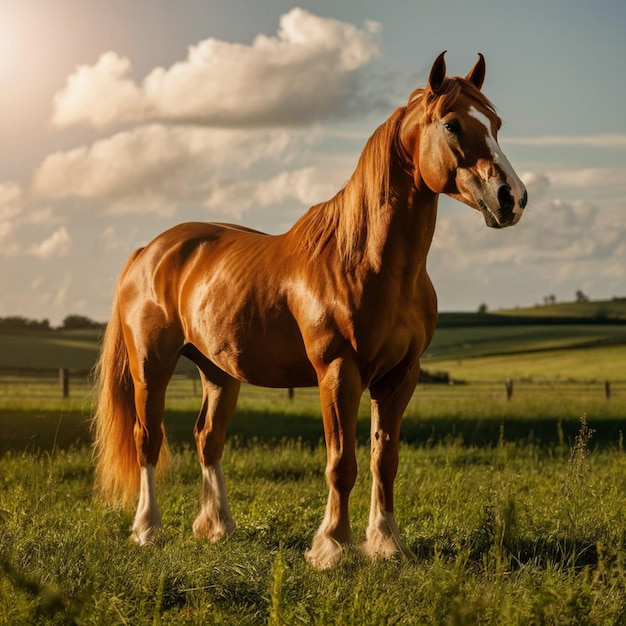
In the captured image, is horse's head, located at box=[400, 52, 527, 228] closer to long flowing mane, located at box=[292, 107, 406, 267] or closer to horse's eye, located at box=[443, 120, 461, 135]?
horse's eye, located at box=[443, 120, 461, 135]

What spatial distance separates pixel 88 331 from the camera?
200 feet

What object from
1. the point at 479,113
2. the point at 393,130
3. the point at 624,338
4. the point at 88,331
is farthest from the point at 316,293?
the point at 88,331

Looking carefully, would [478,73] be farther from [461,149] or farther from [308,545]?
[308,545]

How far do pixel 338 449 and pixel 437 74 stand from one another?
2.52 meters

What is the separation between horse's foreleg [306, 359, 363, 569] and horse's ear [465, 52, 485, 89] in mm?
2118

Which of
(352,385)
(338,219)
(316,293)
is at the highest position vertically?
(338,219)

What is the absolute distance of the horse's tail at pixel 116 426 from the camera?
7309 mm

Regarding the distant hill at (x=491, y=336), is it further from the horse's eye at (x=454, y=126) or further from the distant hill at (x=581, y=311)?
the horse's eye at (x=454, y=126)

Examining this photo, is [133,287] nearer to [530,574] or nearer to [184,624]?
[184,624]

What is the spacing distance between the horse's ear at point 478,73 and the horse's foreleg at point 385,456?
2020 mm

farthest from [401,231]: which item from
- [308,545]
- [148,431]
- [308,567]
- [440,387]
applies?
[440,387]

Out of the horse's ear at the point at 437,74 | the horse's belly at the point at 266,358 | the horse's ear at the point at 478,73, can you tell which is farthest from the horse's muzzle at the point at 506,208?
the horse's belly at the point at 266,358

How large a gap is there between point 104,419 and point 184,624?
3.35m

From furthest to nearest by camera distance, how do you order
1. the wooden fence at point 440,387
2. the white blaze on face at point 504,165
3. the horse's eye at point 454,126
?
1. the wooden fence at point 440,387
2. the horse's eye at point 454,126
3. the white blaze on face at point 504,165
